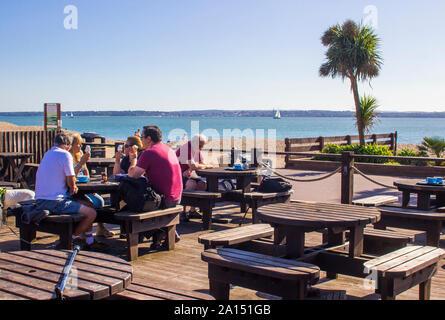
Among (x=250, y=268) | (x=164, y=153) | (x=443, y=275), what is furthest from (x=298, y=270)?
(x=164, y=153)

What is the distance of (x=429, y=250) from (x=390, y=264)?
0.72 metres

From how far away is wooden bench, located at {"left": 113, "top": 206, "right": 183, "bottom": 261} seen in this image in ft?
17.7

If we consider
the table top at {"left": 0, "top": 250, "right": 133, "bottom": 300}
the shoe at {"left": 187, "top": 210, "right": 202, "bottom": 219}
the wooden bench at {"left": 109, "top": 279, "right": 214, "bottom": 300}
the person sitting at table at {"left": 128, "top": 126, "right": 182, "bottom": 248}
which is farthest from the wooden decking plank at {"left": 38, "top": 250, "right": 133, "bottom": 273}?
the shoe at {"left": 187, "top": 210, "right": 202, "bottom": 219}

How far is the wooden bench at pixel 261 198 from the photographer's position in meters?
7.00

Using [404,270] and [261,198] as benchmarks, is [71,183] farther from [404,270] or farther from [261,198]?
[404,270]

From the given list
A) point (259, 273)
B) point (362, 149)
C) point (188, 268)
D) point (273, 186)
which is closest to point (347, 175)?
point (273, 186)

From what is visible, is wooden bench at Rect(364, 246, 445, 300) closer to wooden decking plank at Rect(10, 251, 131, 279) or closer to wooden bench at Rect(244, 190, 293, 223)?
wooden decking plank at Rect(10, 251, 131, 279)

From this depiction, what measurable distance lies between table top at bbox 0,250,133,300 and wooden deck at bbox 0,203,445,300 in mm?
1669

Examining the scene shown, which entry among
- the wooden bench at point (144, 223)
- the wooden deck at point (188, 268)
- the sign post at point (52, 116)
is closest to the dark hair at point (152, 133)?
the wooden bench at point (144, 223)

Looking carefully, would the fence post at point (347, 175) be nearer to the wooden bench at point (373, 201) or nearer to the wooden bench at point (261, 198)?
the wooden bench at point (373, 201)

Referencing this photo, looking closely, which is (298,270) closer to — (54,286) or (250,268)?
(250,268)

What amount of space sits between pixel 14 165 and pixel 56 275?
27.7 ft

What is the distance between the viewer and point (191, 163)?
7.81 metres

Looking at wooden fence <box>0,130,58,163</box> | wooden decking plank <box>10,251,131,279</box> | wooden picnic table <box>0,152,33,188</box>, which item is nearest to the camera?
wooden decking plank <box>10,251,131,279</box>
